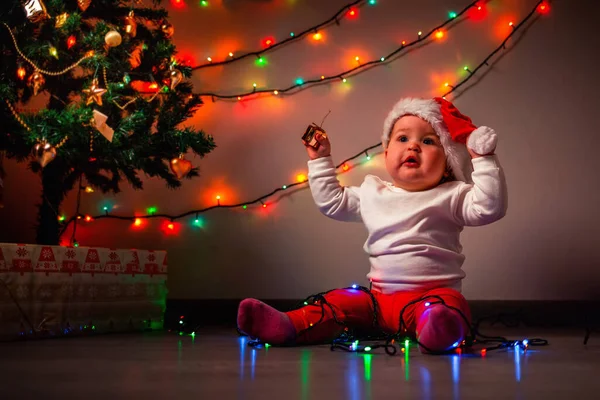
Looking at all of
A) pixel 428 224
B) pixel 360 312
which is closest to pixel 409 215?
pixel 428 224

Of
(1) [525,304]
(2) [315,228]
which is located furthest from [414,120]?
(1) [525,304]

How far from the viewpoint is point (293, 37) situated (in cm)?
224

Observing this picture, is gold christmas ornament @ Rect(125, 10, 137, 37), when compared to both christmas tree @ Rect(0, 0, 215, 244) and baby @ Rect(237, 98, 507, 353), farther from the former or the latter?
baby @ Rect(237, 98, 507, 353)

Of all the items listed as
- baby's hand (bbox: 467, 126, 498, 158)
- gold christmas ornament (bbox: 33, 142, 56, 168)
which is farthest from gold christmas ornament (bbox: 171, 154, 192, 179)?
baby's hand (bbox: 467, 126, 498, 158)

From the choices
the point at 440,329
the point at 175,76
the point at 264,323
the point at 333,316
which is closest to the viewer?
the point at 440,329

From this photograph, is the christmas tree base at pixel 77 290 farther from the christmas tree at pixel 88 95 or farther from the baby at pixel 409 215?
the baby at pixel 409 215

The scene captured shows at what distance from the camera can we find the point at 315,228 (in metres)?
2.16

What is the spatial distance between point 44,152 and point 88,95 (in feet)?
0.68

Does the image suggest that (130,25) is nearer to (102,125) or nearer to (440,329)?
(102,125)

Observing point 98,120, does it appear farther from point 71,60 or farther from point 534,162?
point 534,162

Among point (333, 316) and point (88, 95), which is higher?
point (88, 95)

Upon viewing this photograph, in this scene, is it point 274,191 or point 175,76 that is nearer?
point 175,76

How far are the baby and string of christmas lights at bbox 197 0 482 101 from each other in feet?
1.81

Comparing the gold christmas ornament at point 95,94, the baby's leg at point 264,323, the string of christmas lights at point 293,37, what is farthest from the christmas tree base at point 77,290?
the string of christmas lights at point 293,37
